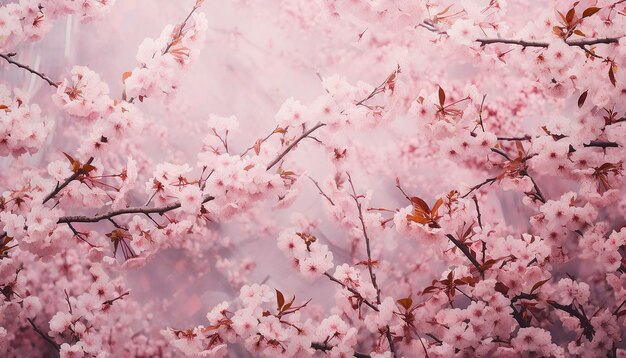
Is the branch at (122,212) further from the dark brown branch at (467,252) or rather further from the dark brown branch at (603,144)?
the dark brown branch at (603,144)

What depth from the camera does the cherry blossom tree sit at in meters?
1.35

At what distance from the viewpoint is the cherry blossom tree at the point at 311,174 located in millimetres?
1349

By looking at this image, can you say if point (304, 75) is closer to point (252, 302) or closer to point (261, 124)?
point (261, 124)

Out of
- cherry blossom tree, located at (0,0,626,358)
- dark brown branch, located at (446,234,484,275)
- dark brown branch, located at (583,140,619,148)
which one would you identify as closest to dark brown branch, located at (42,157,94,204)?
cherry blossom tree, located at (0,0,626,358)

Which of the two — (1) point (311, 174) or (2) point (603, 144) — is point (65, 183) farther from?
(2) point (603, 144)

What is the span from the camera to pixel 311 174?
2.19 meters

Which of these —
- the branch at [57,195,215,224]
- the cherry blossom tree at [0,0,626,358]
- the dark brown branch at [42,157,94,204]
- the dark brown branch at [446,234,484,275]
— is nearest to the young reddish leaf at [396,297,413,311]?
the cherry blossom tree at [0,0,626,358]

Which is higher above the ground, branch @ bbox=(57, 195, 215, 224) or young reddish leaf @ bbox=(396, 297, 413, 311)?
branch @ bbox=(57, 195, 215, 224)

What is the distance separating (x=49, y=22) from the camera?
1503 mm

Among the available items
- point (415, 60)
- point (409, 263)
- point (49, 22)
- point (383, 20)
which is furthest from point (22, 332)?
point (415, 60)

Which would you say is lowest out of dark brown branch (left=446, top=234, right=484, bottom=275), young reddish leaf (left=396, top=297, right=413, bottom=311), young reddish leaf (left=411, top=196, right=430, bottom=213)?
young reddish leaf (left=396, top=297, right=413, bottom=311)

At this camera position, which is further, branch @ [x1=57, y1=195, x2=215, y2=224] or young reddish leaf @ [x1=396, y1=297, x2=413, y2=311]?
young reddish leaf @ [x1=396, y1=297, x2=413, y2=311]

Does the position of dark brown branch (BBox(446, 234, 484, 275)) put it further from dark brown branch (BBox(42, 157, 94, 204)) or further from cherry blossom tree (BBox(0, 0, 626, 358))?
dark brown branch (BBox(42, 157, 94, 204))

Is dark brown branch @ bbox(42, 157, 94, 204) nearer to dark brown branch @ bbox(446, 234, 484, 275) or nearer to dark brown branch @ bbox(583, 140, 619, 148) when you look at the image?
dark brown branch @ bbox(446, 234, 484, 275)
